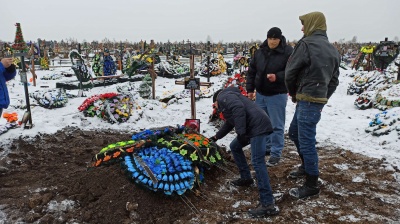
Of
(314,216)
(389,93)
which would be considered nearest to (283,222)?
(314,216)

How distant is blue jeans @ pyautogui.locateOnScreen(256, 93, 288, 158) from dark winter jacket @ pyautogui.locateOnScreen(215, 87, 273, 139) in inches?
52.8

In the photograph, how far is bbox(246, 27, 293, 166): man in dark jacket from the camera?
4316 millimetres

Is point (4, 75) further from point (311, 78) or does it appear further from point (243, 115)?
point (311, 78)

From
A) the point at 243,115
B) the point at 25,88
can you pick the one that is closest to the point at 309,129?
the point at 243,115

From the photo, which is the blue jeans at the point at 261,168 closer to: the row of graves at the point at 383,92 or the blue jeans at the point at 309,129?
the blue jeans at the point at 309,129

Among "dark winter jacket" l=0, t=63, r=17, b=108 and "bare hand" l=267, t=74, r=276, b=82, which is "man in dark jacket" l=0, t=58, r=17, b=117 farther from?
"bare hand" l=267, t=74, r=276, b=82

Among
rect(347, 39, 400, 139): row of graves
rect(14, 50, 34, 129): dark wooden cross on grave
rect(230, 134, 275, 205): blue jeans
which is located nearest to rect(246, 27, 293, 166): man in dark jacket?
rect(230, 134, 275, 205): blue jeans

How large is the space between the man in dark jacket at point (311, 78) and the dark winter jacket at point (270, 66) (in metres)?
0.90

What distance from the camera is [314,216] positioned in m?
3.12

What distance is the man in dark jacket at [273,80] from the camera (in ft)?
14.2

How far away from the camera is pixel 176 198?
3.39 meters

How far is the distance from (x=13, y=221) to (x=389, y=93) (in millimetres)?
8694

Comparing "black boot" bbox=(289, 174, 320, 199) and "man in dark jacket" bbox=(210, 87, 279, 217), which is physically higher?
"man in dark jacket" bbox=(210, 87, 279, 217)

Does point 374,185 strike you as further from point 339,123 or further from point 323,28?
point 339,123
